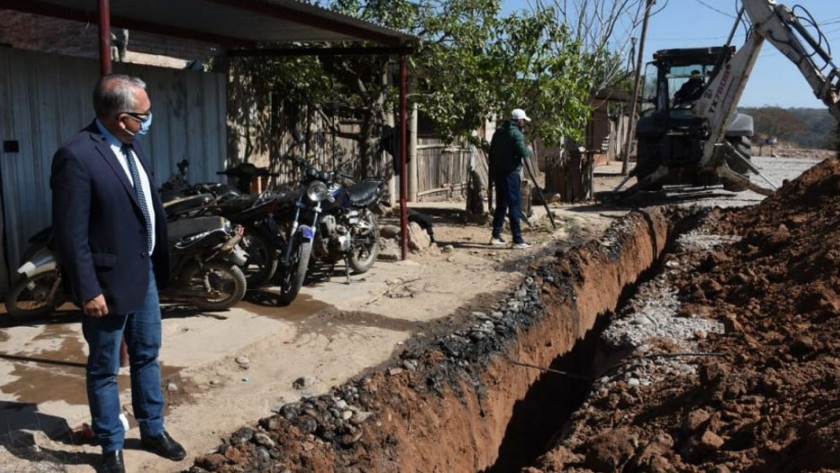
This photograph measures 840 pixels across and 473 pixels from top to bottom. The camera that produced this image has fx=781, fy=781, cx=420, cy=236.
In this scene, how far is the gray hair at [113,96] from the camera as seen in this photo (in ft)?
11.7

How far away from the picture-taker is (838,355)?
14.3 feet

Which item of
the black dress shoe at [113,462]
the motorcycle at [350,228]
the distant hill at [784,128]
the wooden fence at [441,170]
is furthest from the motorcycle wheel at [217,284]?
the distant hill at [784,128]

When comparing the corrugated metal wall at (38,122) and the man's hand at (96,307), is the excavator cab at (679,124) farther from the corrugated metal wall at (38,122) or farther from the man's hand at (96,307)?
the man's hand at (96,307)

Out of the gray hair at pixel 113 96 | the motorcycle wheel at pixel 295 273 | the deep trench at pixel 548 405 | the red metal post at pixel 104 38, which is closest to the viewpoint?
the gray hair at pixel 113 96

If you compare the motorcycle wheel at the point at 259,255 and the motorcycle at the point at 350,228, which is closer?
the motorcycle wheel at the point at 259,255

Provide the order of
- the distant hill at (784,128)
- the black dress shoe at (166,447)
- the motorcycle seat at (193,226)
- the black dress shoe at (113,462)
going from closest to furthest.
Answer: the black dress shoe at (113,462) → the black dress shoe at (166,447) → the motorcycle seat at (193,226) → the distant hill at (784,128)

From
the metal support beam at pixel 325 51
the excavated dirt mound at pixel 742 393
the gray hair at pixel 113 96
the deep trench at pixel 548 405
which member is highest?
the metal support beam at pixel 325 51

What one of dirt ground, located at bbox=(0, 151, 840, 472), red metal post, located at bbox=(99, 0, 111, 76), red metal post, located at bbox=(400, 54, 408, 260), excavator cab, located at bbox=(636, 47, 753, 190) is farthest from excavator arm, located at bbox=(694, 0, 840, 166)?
red metal post, located at bbox=(99, 0, 111, 76)

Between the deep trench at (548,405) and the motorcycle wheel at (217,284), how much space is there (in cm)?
246

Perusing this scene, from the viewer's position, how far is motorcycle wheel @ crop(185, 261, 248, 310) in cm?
633

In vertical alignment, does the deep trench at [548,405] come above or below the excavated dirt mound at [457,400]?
below

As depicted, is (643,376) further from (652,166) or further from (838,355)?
(652,166)

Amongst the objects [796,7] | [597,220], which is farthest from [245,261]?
[796,7]

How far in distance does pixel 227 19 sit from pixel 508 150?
159 inches
